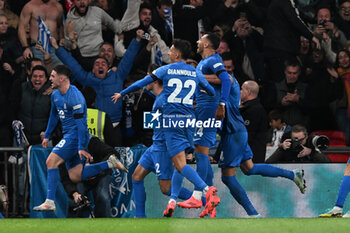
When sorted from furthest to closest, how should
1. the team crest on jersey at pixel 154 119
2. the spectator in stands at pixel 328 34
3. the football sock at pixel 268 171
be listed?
1. the spectator in stands at pixel 328 34
2. the football sock at pixel 268 171
3. the team crest on jersey at pixel 154 119

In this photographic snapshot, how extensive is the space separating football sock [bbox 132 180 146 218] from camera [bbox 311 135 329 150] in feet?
7.13

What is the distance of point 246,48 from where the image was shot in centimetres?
1193

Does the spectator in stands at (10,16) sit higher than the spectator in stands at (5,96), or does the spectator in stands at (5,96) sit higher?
the spectator in stands at (10,16)

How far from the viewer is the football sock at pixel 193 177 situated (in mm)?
8391

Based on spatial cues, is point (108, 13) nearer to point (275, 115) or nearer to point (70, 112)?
point (70, 112)

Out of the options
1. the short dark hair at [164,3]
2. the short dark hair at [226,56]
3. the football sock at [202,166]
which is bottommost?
the football sock at [202,166]

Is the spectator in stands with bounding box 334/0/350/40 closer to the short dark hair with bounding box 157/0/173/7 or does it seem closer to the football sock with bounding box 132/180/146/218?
the short dark hair with bounding box 157/0/173/7

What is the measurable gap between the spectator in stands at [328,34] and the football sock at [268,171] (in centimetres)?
299

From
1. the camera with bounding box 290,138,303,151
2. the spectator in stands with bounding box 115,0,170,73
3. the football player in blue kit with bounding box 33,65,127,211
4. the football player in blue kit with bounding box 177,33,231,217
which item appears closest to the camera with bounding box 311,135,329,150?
the camera with bounding box 290,138,303,151

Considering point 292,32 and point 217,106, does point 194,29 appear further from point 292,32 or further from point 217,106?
point 217,106

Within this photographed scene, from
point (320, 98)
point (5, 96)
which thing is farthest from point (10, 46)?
point (320, 98)

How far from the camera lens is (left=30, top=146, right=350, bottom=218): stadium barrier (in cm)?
991

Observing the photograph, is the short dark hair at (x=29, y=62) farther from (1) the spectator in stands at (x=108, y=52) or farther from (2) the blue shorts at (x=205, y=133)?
(2) the blue shorts at (x=205, y=133)

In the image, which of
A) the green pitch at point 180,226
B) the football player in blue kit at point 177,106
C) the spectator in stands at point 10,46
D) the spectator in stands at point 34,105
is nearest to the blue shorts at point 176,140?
the football player in blue kit at point 177,106
